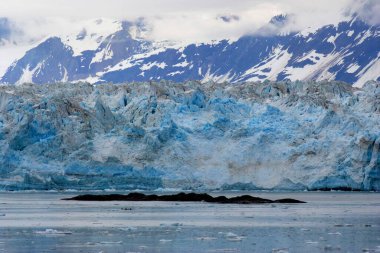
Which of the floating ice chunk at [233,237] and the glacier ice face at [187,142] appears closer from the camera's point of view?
the floating ice chunk at [233,237]

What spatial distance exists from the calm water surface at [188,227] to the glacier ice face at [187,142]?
26.2ft

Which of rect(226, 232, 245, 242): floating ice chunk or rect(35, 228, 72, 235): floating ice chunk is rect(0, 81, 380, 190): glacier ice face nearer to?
rect(35, 228, 72, 235): floating ice chunk

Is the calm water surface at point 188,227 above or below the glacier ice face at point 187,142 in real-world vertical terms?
below

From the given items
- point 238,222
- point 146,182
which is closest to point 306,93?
point 146,182

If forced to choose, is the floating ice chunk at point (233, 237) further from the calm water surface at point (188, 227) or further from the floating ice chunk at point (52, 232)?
the floating ice chunk at point (52, 232)

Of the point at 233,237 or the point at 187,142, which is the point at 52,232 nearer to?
the point at 233,237

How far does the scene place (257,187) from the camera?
178 ft

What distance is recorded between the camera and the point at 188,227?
2892 centimetres

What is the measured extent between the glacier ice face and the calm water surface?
26.2 feet

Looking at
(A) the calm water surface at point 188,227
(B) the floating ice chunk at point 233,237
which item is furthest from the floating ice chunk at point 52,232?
(B) the floating ice chunk at point 233,237

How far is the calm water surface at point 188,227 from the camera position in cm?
2288

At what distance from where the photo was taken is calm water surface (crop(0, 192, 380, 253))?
75.0ft

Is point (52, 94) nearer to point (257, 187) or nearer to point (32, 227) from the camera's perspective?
point (257, 187)

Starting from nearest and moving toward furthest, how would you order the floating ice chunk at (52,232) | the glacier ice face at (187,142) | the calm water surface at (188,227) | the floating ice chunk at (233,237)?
the calm water surface at (188,227) < the floating ice chunk at (233,237) < the floating ice chunk at (52,232) < the glacier ice face at (187,142)
